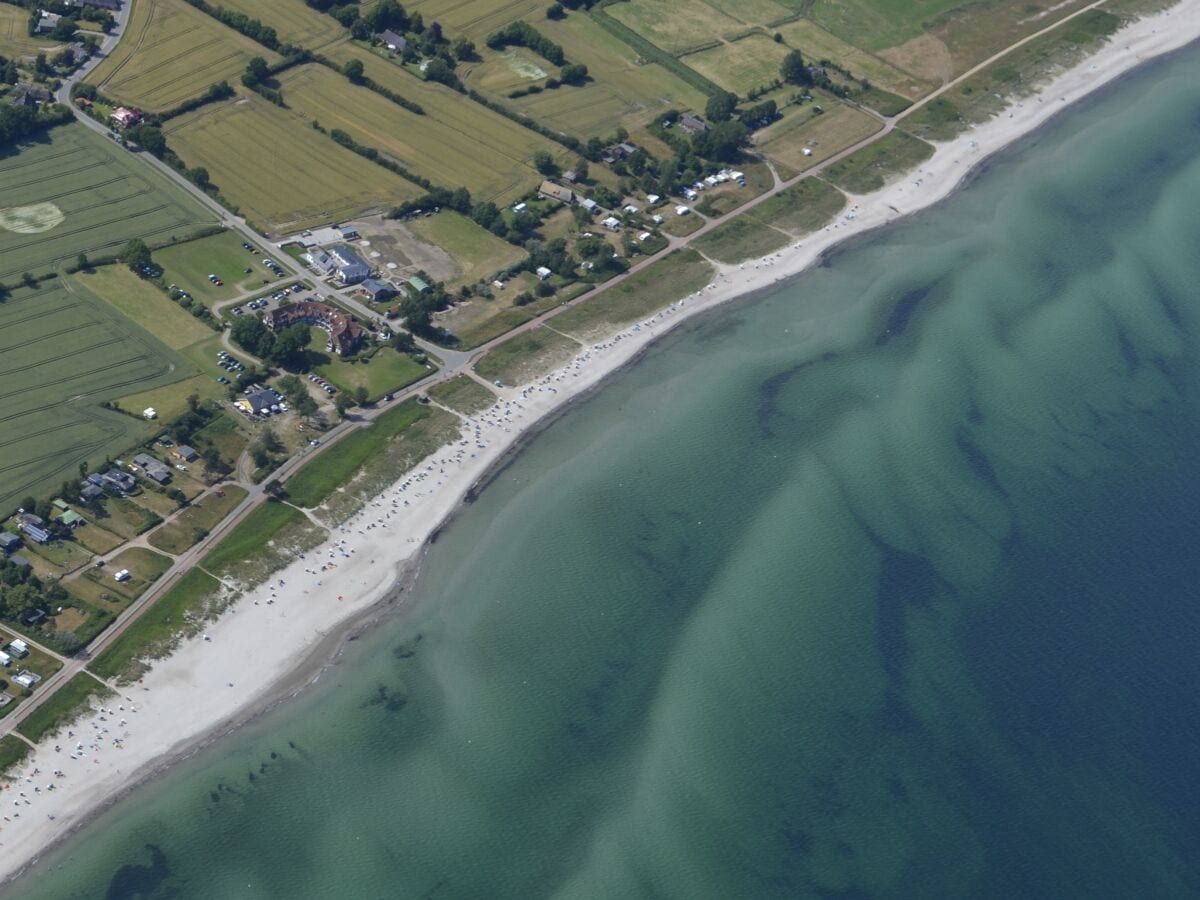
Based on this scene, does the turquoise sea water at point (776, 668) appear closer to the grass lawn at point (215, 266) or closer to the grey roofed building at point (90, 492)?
the grey roofed building at point (90, 492)

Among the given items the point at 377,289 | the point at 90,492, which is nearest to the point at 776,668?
the point at 377,289

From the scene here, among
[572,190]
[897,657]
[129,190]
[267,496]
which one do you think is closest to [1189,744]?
[897,657]

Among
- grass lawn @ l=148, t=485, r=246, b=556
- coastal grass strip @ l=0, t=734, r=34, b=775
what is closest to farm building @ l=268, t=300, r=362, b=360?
grass lawn @ l=148, t=485, r=246, b=556

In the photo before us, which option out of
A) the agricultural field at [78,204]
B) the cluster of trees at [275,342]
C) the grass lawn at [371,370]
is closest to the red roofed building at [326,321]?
the grass lawn at [371,370]

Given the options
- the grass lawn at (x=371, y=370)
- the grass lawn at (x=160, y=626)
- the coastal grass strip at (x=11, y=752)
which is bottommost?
the coastal grass strip at (x=11, y=752)

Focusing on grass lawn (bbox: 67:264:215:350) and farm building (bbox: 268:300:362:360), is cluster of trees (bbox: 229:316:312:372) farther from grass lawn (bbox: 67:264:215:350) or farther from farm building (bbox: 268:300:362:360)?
grass lawn (bbox: 67:264:215:350)
